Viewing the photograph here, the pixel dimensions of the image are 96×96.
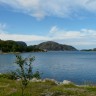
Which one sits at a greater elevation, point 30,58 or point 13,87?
point 30,58

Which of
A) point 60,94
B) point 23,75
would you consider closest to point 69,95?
point 60,94

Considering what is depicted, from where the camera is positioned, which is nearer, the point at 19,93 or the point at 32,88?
the point at 19,93

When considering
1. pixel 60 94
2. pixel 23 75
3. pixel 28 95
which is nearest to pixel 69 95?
pixel 60 94

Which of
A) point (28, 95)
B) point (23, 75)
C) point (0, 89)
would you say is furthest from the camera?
point (0, 89)

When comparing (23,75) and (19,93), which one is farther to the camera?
(19,93)

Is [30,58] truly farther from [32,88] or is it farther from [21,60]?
[32,88]

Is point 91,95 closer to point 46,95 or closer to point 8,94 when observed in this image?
point 46,95

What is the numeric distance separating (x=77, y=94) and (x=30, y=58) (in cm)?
650

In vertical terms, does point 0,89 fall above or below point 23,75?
below

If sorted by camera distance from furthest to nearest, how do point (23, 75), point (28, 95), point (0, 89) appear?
point (0, 89) < point (28, 95) < point (23, 75)

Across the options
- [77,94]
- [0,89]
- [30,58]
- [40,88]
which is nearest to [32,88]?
[40,88]

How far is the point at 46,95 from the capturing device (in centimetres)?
2669

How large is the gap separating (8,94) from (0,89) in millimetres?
2970

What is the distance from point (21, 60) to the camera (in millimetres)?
23969
